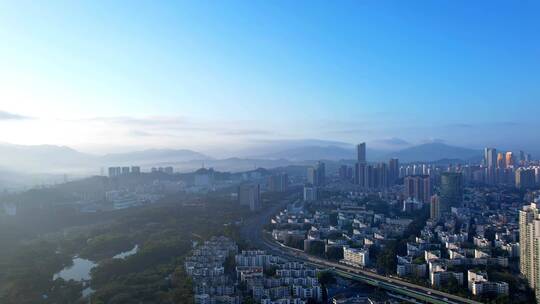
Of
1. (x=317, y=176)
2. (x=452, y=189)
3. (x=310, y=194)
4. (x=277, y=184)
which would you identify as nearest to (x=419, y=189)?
(x=452, y=189)

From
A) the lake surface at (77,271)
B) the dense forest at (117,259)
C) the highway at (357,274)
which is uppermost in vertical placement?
the dense forest at (117,259)

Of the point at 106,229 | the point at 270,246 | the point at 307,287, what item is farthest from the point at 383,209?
the point at 307,287

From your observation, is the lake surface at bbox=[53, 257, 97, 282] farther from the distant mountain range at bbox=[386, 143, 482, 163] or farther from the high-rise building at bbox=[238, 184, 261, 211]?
the distant mountain range at bbox=[386, 143, 482, 163]

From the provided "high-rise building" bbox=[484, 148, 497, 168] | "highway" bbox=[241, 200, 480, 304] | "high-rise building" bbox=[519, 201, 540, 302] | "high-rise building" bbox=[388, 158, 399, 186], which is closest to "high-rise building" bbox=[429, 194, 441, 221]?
"highway" bbox=[241, 200, 480, 304]

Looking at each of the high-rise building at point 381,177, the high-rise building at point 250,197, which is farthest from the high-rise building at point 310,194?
the high-rise building at point 381,177

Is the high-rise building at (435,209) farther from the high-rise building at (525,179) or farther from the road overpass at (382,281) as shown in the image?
the high-rise building at (525,179)

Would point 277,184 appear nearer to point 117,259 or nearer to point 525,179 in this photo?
point 525,179
